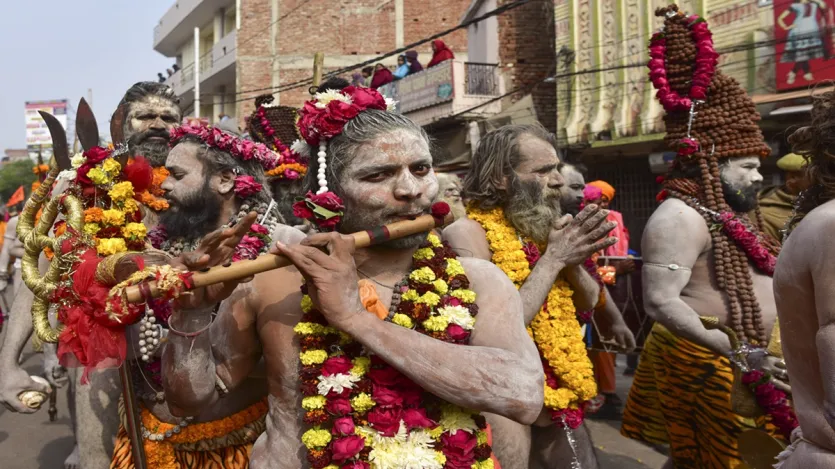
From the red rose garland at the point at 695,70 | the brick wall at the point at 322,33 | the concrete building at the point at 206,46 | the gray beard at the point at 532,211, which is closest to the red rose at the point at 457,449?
the gray beard at the point at 532,211

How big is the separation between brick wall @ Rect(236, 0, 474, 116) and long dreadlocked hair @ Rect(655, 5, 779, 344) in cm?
2453

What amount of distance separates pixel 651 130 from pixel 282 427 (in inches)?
514

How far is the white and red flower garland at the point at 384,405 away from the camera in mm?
2061

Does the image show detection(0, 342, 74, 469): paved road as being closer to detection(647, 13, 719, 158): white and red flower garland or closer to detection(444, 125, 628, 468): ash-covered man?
detection(444, 125, 628, 468): ash-covered man

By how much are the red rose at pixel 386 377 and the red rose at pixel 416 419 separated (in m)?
0.09

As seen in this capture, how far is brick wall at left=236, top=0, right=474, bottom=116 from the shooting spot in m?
28.9

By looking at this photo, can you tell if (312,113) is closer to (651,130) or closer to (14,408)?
(14,408)

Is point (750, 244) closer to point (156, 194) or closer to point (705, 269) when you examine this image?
point (705, 269)

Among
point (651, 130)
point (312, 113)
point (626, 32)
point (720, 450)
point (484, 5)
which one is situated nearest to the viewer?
point (312, 113)

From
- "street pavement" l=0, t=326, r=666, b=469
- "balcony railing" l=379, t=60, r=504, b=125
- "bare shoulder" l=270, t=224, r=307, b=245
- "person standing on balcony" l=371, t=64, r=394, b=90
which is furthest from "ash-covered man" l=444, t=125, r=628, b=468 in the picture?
"balcony railing" l=379, t=60, r=504, b=125

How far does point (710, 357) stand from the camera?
13.1ft

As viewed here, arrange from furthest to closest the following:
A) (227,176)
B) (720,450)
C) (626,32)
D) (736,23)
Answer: (626,32)
(736,23)
(720,450)
(227,176)

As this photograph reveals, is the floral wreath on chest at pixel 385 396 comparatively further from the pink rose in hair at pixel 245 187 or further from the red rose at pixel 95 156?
the pink rose in hair at pixel 245 187

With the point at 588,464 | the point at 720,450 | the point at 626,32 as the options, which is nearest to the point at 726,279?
the point at 720,450
